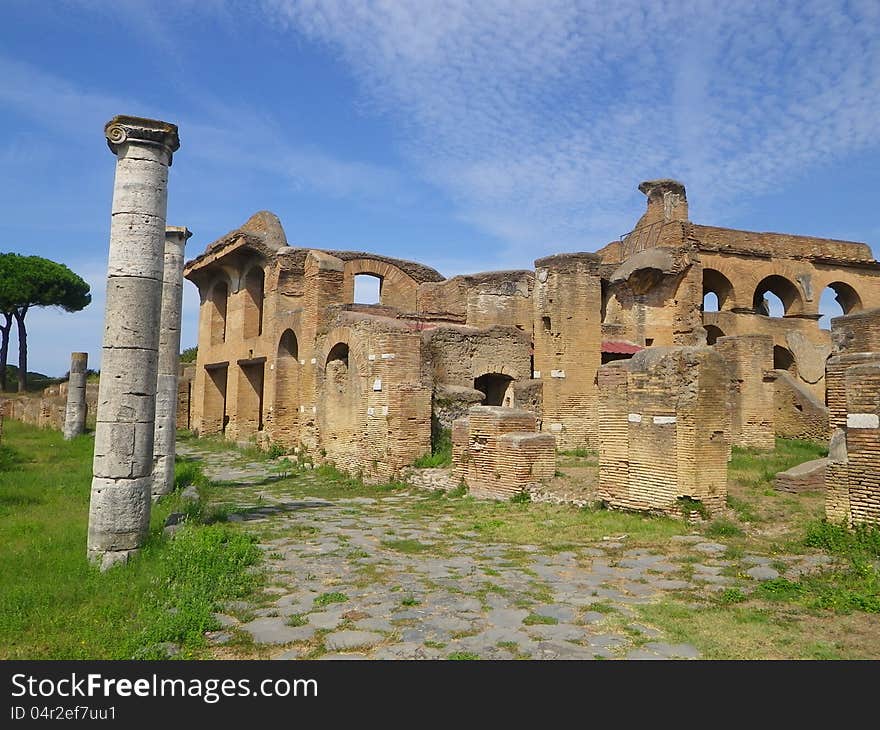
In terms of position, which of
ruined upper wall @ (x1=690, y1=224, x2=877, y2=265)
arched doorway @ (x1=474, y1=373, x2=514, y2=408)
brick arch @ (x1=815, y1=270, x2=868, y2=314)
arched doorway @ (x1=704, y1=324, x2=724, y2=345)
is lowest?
arched doorway @ (x1=474, y1=373, x2=514, y2=408)

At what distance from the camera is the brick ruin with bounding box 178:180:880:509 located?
9070 mm

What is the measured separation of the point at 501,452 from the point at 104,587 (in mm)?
6224

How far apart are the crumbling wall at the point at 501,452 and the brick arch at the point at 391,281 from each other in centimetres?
974

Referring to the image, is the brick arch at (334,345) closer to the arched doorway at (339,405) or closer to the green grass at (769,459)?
the arched doorway at (339,405)

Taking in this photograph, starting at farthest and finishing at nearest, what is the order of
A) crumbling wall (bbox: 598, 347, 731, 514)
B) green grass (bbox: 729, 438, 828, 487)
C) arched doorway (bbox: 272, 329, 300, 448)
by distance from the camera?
1. arched doorway (bbox: 272, 329, 300, 448)
2. green grass (bbox: 729, 438, 828, 487)
3. crumbling wall (bbox: 598, 347, 731, 514)

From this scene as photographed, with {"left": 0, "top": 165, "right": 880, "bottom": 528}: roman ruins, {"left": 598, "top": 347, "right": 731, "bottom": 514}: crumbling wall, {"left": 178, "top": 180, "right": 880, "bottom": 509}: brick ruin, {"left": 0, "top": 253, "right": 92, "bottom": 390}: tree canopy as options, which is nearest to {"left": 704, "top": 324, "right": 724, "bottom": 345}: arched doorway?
{"left": 178, "top": 180, "right": 880, "bottom": 509}: brick ruin

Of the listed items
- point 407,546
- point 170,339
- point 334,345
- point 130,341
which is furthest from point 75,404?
point 407,546

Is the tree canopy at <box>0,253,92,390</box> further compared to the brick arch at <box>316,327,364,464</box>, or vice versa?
the tree canopy at <box>0,253,92,390</box>

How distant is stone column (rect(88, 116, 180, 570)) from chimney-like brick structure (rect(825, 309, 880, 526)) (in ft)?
22.1

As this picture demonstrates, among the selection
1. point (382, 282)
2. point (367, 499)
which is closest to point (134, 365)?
point (367, 499)

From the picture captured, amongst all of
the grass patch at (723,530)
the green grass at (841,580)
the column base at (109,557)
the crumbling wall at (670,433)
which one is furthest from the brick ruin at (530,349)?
the column base at (109,557)

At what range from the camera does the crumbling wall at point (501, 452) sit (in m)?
10.1

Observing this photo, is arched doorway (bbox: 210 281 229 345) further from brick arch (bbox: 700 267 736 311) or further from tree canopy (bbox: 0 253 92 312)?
tree canopy (bbox: 0 253 92 312)

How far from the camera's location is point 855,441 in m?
6.71
